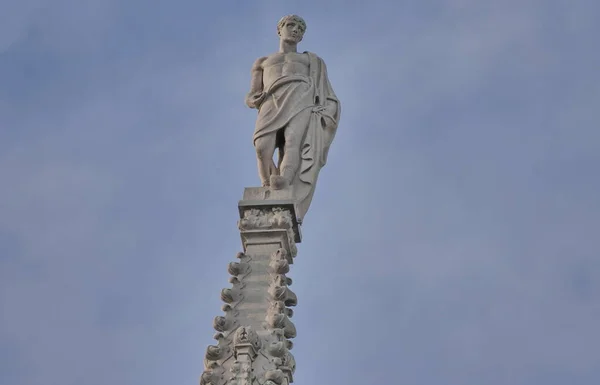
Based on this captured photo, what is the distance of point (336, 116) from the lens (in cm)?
1931

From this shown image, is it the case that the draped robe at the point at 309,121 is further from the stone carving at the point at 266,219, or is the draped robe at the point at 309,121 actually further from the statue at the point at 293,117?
the stone carving at the point at 266,219

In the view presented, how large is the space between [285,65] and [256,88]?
20.9 inches

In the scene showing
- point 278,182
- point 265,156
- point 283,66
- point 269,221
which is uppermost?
point 283,66

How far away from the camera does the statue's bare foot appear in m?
18.2

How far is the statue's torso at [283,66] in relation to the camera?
1936cm

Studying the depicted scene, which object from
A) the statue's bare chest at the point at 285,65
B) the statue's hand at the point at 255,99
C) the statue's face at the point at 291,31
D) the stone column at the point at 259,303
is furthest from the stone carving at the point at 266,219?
the statue's face at the point at 291,31

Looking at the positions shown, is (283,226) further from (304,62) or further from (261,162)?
(304,62)

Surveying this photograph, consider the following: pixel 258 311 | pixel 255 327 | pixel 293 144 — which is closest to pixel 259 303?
pixel 258 311

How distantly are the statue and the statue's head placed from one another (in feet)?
0.30

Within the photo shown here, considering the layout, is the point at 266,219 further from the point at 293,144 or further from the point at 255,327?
the point at 255,327

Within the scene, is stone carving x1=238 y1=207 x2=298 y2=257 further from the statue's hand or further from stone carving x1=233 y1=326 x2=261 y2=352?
stone carving x1=233 y1=326 x2=261 y2=352

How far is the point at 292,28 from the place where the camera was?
20031mm

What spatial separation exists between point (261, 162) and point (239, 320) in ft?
10.1

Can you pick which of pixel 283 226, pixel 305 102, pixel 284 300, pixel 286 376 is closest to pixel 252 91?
pixel 305 102
